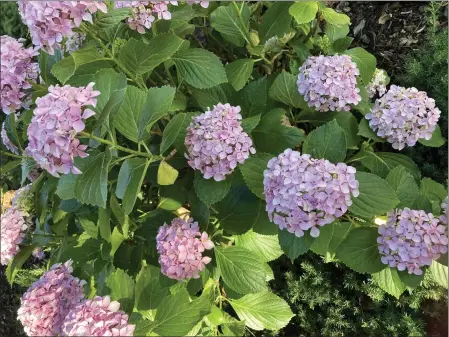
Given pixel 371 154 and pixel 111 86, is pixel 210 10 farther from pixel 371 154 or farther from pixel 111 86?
pixel 371 154

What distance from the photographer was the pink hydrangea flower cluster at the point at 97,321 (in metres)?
1.06

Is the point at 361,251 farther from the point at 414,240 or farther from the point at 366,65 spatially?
the point at 366,65

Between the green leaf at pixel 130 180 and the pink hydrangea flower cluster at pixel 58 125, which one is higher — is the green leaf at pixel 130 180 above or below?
below

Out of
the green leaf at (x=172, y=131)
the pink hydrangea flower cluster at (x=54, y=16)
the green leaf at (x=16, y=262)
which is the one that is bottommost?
the green leaf at (x=16, y=262)

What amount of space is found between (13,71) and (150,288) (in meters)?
0.70

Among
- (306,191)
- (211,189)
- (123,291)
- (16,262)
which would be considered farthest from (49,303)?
(306,191)

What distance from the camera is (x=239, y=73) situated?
64.5 inches

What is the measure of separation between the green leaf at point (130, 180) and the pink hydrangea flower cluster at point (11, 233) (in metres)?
0.51

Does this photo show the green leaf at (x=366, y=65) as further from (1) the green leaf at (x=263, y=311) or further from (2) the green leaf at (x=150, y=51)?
(1) the green leaf at (x=263, y=311)

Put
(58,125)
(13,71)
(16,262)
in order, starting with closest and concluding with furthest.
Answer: (58,125) → (13,71) → (16,262)

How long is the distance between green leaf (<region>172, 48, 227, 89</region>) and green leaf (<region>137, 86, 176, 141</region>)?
24 centimetres

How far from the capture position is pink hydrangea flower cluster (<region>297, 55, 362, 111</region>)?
4.71 feet

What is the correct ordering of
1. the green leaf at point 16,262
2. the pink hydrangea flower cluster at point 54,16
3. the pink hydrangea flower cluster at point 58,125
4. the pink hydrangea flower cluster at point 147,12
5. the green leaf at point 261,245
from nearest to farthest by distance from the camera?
the pink hydrangea flower cluster at point 58,125 → the pink hydrangea flower cluster at point 54,16 → the pink hydrangea flower cluster at point 147,12 → the green leaf at point 16,262 → the green leaf at point 261,245

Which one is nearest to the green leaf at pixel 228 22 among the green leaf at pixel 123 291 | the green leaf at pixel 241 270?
the green leaf at pixel 241 270
